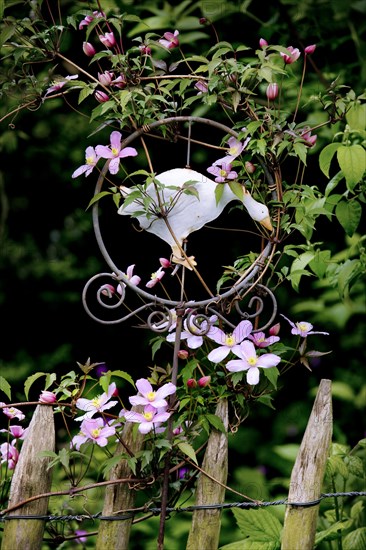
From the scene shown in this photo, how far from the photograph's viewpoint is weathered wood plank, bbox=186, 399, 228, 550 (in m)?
1.51

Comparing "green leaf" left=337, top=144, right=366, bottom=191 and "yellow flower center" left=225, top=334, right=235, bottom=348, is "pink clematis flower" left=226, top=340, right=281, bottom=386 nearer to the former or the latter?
"yellow flower center" left=225, top=334, right=235, bottom=348

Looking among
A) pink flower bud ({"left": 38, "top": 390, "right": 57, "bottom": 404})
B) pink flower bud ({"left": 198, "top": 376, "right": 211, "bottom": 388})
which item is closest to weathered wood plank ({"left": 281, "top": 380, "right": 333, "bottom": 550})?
pink flower bud ({"left": 198, "top": 376, "right": 211, "bottom": 388})

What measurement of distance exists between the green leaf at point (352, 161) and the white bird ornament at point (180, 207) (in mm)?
268

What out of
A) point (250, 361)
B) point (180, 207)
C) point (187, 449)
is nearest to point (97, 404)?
point (187, 449)

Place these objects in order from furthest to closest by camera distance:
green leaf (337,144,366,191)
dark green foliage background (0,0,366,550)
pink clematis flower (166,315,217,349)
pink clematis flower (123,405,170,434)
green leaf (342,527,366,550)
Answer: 1. dark green foliage background (0,0,366,550)
2. green leaf (342,527,366,550)
3. green leaf (337,144,366,191)
4. pink clematis flower (166,315,217,349)
5. pink clematis flower (123,405,170,434)

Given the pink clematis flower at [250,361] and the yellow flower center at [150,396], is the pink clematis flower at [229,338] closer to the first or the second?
the pink clematis flower at [250,361]

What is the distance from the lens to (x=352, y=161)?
5.66 ft

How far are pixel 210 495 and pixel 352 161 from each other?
72cm

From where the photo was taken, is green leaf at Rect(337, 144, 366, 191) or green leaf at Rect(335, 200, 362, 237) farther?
green leaf at Rect(335, 200, 362, 237)

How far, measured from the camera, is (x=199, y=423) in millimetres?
1521

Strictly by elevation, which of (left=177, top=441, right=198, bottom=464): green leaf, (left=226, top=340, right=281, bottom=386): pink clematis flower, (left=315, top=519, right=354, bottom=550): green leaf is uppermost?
(left=226, top=340, right=281, bottom=386): pink clematis flower

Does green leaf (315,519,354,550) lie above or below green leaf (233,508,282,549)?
below

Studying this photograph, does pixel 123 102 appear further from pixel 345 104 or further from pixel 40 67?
pixel 40 67

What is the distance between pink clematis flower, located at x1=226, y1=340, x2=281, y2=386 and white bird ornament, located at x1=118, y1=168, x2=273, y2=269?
0.60ft
